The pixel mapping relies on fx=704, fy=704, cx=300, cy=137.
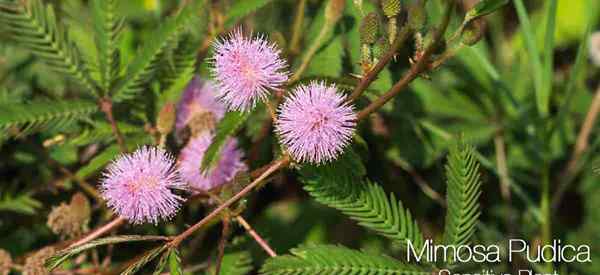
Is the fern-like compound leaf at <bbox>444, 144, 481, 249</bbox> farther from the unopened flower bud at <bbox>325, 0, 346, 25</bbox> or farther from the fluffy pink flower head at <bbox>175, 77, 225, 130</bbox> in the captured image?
the fluffy pink flower head at <bbox>175, 77, 225, 130</bbox>

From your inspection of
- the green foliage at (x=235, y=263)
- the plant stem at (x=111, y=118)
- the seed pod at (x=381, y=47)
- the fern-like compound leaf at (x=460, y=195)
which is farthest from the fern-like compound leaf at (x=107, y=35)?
the fern-like compound leaf at (x=460, y=195)

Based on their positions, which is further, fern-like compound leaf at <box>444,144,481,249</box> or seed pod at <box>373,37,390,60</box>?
fern-like compound leaf at <box>444,144,481,249</box>

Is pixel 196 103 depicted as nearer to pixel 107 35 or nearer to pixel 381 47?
pixel 107 35

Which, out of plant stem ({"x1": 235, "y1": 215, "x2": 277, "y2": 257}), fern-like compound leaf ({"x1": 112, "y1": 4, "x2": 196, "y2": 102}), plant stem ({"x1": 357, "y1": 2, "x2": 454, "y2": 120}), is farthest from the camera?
fern-like compound leaf ({"x1": 112, "y1": 4, "x2": 196, "y2": 102})

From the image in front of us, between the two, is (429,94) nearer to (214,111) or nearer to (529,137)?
(529,137)

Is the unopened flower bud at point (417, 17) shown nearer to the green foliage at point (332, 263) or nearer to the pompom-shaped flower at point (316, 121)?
the pompom-shaped flower at point (316, 121)

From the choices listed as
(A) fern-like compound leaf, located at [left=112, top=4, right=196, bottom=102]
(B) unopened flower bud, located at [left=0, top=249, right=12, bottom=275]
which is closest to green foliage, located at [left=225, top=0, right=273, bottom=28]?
(A) fern-like compound leaf, located at [left=112, top=4, right=196, bottom=102]

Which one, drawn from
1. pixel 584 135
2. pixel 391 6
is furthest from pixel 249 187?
pixel 584 135

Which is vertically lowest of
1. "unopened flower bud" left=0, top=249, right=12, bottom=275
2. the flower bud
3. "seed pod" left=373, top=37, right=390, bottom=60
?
"unopened flower bud" left=0, top=249, right=12, bottom=275
